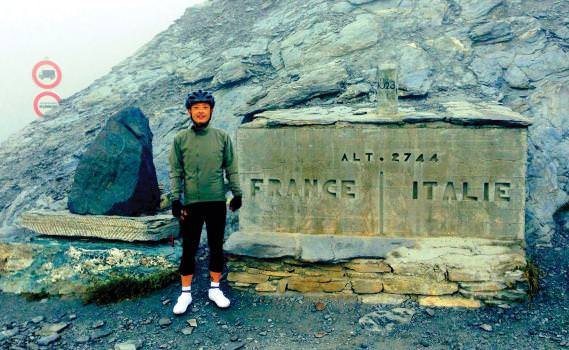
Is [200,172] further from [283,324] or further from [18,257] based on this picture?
[18,257]

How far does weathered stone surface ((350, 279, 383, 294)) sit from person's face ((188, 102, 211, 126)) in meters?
2.23

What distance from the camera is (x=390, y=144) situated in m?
5.32

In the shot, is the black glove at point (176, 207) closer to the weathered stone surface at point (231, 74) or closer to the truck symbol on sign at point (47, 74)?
the weathered stone surface at point (231, 74)

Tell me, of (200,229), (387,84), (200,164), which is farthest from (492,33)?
A: (200,229)

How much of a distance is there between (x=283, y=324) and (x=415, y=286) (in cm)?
139

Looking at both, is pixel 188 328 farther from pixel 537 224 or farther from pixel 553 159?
pixel 553 159

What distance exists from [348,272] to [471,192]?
1489 mm

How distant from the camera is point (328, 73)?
869cm

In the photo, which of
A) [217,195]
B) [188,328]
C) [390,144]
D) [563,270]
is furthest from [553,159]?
[188,328]

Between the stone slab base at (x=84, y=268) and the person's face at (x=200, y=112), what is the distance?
6.20 ft

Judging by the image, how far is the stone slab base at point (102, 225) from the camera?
620 centimetres

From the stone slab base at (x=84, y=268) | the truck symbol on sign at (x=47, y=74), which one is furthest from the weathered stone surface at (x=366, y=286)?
the truck symbol on sign at (x=47, y=74)

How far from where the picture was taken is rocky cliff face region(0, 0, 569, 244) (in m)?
7.86

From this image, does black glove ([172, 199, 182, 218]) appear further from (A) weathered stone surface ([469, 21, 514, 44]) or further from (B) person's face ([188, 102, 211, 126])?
(A) weathered stone surface ([469, 21, 514, 44])
